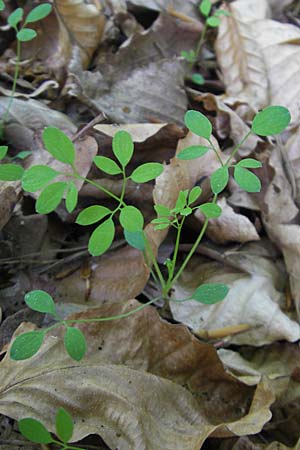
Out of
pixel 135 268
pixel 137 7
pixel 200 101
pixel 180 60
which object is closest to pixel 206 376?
pixel 135 268

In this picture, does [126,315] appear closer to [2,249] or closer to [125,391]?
[125,391]

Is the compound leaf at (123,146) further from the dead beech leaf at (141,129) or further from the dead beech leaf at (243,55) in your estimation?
the dead beech leaf at (243,55)

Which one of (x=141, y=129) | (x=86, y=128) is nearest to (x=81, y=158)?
(x=86, y=128)

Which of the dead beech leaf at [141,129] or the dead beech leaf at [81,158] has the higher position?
the dead beech leaf at [141,129]

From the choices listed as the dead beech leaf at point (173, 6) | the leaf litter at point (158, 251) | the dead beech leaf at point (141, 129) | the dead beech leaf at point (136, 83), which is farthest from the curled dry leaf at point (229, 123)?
the dead beech leaf at point (173, 6)

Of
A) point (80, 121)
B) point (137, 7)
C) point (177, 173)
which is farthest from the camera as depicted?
point (137, 7)

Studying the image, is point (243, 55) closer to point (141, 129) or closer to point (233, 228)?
point (141, 129)
